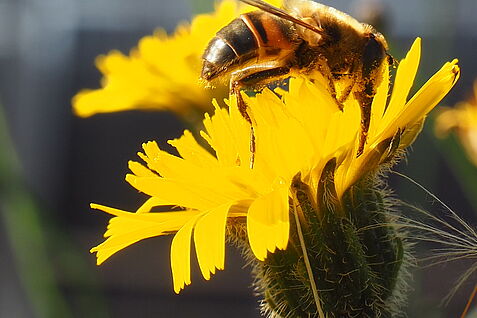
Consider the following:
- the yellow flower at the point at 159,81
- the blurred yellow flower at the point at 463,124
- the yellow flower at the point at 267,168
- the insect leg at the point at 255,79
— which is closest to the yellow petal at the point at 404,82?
the yellow flower at the point at 267,168

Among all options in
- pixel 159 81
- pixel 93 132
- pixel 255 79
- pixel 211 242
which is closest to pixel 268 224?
pixel 211 242

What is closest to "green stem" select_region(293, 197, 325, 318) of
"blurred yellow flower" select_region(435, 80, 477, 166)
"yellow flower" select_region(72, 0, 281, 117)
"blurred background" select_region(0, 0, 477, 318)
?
"blurred yellow flower" select_region(435, 80, 477, 166)

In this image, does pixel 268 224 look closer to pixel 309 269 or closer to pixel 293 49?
pixel 309 269

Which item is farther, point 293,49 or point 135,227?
point 293,49

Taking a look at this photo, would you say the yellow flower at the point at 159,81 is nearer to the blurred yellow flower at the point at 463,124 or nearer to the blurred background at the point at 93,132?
the blurred yellow flower at the point at 463,124

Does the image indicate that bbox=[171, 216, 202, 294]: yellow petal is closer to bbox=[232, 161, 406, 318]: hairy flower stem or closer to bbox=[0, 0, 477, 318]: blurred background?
bbox=[232, 161, 406, 318]: hairy flower stem

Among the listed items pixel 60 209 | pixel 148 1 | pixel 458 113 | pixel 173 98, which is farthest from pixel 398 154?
pixel 148 1

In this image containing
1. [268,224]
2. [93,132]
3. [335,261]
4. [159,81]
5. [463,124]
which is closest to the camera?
[268,224]
